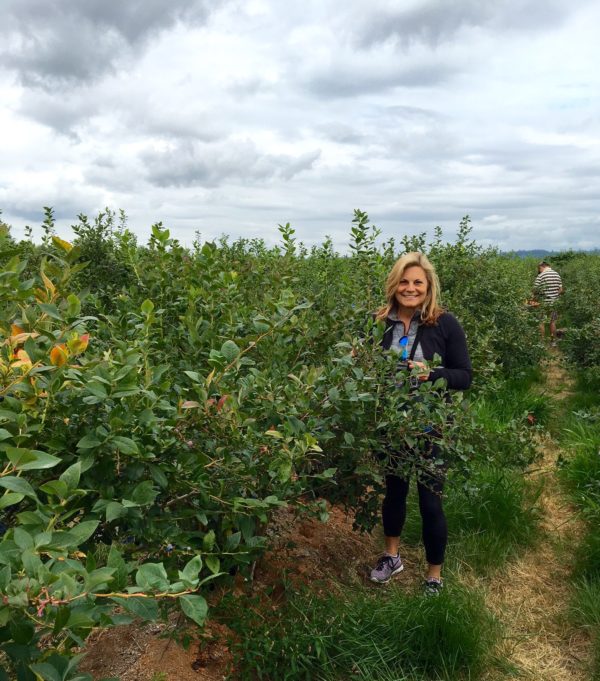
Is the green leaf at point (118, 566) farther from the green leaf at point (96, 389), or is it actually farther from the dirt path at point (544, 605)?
the dirt path at point (544, 605)

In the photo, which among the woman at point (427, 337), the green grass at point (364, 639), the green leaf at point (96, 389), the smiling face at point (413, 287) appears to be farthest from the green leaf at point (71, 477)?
the smiling face at point (413, 287)

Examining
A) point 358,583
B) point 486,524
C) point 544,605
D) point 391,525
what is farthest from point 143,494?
point 486,524

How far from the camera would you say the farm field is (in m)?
1.45

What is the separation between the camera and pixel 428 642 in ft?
9.59

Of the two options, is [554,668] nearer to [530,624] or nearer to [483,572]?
[530,624]

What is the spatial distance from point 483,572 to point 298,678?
1.58 m

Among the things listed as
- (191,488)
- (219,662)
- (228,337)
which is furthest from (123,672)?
(228,337)

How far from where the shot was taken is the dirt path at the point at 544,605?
10.1 ft

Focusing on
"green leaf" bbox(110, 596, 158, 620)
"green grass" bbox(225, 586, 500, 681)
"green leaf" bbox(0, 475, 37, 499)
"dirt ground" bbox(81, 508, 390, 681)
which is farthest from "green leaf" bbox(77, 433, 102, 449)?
"green grass" bbox(225, 586, 500, 681)

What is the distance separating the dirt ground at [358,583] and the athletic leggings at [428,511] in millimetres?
327

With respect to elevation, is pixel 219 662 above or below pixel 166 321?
below

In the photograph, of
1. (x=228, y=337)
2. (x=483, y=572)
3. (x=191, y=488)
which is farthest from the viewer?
(x=483, y=572)

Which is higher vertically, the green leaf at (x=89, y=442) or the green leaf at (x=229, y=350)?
the green leaf at (x=229, y=350)

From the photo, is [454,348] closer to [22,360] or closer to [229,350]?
[229,350]
